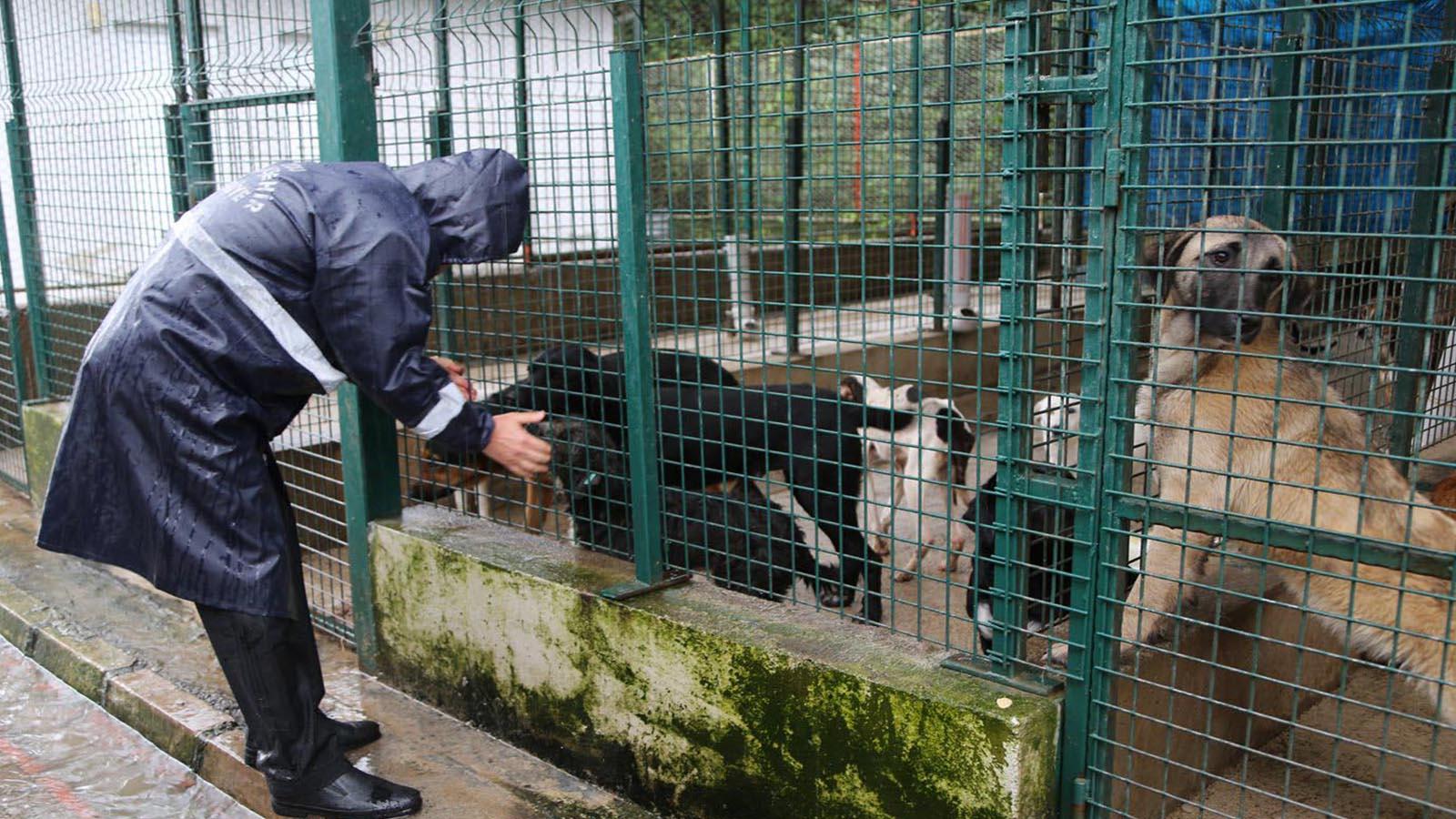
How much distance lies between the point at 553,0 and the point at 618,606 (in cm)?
195

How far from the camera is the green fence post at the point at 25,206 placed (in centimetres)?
669

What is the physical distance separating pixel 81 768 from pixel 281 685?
51.9 inches

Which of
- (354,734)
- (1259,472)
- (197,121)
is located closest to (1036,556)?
(1259,472)

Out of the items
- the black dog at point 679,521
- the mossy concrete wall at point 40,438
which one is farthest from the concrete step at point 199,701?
the black dog at point 679,521

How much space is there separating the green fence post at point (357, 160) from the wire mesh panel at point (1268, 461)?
9.06 ft

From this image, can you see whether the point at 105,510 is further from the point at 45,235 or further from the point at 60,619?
the point at 45,235

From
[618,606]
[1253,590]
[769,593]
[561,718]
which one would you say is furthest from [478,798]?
[1253,590]

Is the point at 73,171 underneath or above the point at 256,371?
above

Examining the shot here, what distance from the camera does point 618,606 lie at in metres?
3.67

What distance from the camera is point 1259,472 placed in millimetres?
3516

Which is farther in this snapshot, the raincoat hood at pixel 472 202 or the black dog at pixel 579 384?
the black dog at pixel 579 384

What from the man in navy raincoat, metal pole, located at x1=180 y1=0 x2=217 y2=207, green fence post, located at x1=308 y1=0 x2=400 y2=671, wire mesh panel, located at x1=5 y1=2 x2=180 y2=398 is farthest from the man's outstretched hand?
wire mesh panel, located at x1=5 y1=2 x2=180 y2=398

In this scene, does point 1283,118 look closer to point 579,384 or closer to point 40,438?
point 579,384

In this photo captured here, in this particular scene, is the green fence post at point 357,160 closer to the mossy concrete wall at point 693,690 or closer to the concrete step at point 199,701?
the mossy concrete wall at point 693,690
